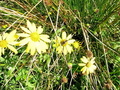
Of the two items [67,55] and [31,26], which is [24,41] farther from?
[67,55]

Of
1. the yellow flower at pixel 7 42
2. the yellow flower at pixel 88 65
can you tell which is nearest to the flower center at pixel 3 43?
the yellow flower at pixel 7 42

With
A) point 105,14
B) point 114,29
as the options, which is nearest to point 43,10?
point 105,14

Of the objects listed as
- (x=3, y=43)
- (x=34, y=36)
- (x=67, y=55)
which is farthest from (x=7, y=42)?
(x=67, y=55)

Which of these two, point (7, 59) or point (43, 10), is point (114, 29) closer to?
point (43, 10)

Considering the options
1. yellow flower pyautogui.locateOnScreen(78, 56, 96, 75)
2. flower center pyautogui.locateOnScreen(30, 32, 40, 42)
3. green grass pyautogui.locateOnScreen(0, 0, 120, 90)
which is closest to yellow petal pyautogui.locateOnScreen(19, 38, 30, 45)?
flower center pyautogui.locateOnScreen(30, 32, 40, 42)

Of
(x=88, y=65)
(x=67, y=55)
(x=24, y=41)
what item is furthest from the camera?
(x=67, y=55)

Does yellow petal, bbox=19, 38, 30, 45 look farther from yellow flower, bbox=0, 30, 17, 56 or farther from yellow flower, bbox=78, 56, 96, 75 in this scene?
yellow flower, bbox=78, 56, 96, 75

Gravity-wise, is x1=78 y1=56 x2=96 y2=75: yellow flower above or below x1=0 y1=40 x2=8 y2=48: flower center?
below

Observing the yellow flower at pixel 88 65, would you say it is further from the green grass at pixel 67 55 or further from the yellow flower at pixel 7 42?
the yellow flower at pixel 7 42
